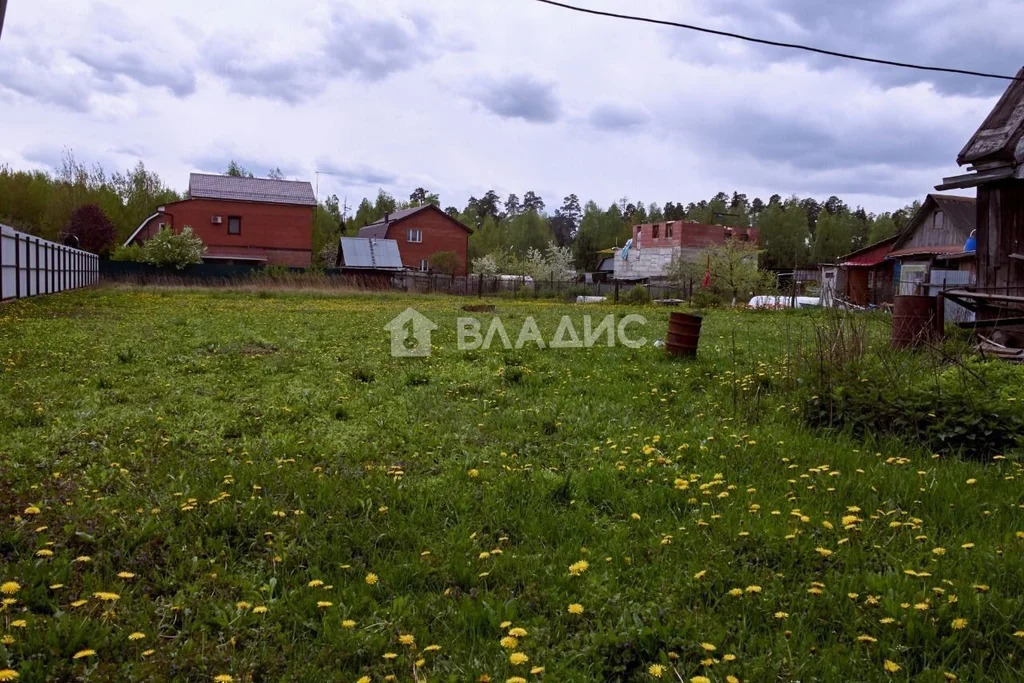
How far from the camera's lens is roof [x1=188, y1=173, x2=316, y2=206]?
155 ft

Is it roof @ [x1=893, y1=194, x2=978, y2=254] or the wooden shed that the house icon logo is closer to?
the wooden shed

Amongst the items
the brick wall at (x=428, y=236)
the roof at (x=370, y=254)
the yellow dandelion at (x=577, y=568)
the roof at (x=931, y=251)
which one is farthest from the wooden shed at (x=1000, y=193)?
the brick wall at (x=428, y=236)

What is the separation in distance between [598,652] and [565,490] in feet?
5.88

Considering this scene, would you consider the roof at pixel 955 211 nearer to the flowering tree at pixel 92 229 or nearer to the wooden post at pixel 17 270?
the wooden post at pixel 17 270

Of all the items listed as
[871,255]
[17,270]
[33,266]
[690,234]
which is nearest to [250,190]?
[33,266]

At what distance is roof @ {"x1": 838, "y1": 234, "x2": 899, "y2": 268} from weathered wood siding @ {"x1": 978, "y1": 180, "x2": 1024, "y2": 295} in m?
29.5

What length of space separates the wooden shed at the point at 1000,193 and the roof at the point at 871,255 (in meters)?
29.5

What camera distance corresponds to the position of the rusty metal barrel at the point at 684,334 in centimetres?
1020

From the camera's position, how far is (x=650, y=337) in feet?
45.8

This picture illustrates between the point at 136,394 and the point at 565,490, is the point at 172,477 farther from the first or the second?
the point at 136,394

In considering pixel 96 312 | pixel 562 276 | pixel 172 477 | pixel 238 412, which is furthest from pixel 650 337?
pixel 562 276

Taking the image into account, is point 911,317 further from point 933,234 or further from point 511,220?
point 511,220

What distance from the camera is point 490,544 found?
12.7 feet

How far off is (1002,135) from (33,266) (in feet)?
81.7
